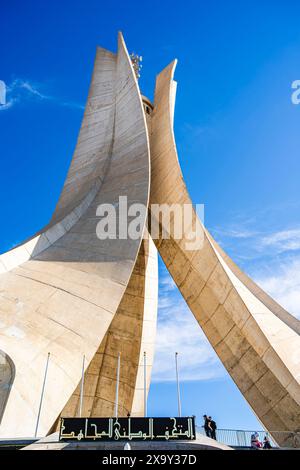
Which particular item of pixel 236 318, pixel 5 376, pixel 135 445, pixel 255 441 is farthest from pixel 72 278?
pixel 255 441

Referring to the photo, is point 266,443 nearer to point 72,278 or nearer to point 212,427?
point 212,427

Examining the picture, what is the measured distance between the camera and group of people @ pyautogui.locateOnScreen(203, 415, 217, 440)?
7.58m

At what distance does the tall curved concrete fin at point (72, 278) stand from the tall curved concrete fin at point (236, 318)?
4.57 feet

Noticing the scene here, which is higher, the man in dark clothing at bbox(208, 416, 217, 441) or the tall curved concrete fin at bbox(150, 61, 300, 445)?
the tall curved concrete fin at bbox(150, 61, 300, 445)

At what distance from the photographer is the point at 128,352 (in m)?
A: 13.5

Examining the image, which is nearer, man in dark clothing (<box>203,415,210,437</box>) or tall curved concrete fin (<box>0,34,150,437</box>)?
tall curved concrete fin (<box>0,34,150,437</box>)

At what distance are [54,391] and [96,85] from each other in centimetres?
1450

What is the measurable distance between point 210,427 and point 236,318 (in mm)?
3085

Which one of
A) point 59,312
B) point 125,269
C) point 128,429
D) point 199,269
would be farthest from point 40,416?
point 199,269

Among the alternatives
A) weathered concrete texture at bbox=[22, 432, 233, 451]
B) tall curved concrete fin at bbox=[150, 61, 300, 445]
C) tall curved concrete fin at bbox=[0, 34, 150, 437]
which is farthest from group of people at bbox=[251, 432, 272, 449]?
tall curved concrete fin at bbox=[0, 34, 150, 437]

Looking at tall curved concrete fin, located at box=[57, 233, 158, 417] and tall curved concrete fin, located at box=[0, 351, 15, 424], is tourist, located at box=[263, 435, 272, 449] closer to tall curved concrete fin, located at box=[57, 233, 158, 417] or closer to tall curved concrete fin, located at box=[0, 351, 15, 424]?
tall curved concrete fin, located at box=[0, 351, 15, 424]

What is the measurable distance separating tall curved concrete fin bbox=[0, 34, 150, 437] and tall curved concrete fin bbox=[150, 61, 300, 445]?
1393 millimetres
